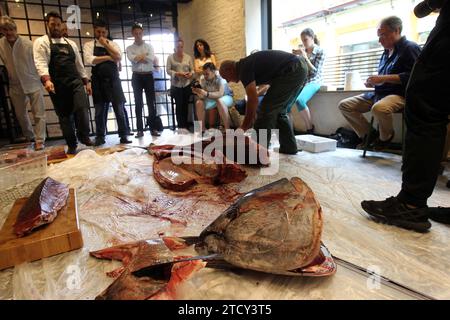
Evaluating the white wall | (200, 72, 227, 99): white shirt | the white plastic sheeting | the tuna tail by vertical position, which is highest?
the white wall

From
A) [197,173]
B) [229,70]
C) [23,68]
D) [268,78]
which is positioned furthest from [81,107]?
[268,78]

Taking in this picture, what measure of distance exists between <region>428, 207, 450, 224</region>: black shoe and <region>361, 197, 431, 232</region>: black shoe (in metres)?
0.14

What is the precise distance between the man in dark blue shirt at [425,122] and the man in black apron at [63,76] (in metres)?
3.25

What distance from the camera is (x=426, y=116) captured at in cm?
124

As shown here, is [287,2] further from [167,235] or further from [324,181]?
[167,235]

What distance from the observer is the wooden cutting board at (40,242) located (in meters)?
1.14

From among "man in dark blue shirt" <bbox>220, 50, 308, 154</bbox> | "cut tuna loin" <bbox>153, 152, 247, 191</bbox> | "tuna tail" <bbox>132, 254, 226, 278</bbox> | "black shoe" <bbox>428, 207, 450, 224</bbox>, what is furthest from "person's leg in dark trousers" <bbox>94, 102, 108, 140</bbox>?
"black shoe" <bbox>428, 207, 450, 224</bbox>

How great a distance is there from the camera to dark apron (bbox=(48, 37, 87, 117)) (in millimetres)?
3234

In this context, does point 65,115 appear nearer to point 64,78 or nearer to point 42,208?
point 64,78

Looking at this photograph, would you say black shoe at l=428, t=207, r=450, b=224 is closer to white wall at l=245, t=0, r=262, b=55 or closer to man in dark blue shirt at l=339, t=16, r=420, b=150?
man in dark blue shirt at l=339, t=16, r=420, b=150

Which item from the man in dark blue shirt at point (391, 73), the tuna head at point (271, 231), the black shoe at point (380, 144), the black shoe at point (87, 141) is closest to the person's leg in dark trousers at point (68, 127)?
the black shoe at point (87, 141)

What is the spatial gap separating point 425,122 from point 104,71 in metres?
3.66

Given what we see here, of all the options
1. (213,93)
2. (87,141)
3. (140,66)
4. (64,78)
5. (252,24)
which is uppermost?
(252,24)

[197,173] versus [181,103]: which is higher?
[181,103]
